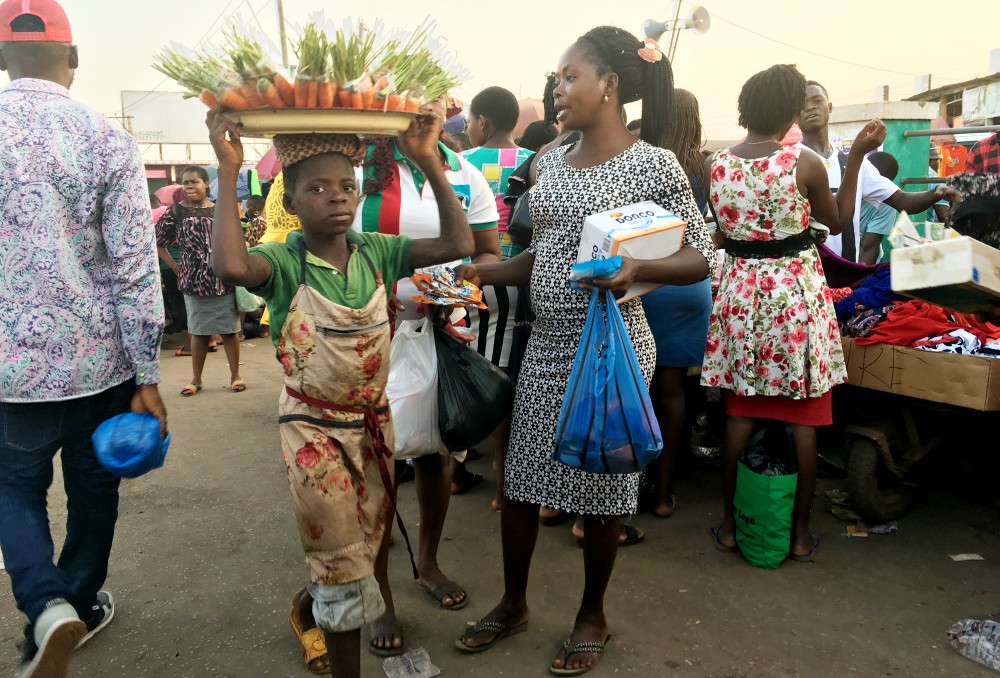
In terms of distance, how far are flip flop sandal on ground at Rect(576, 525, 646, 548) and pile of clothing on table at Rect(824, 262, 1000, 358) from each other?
4.99 feet

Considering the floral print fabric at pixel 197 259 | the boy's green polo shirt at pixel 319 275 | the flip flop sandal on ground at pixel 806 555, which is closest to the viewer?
the boy's green polo shirt at pixel 319 275

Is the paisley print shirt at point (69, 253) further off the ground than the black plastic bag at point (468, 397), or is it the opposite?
the paisley print shirt at point (69, 253)

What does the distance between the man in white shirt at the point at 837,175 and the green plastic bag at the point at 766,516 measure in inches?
78.4

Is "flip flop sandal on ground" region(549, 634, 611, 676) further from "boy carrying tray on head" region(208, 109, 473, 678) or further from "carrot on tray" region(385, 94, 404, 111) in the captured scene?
"carrot on tray" region(385, 94, 404, 111)

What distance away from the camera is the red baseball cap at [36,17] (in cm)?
257

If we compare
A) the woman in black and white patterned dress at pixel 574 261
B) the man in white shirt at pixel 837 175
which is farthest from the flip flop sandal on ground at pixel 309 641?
the man in white shirt at pixel 837 175

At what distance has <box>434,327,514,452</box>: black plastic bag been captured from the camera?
3000 millimetres

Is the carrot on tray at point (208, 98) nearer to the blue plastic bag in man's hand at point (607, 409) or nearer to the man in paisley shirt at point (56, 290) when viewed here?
the man in paisley shirt at point (56, 290)

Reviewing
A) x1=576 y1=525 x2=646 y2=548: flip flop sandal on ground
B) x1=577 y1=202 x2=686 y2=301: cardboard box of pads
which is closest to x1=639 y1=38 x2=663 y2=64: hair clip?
x1=577 y1=202 x2=686 y2=301: cardboard box of pads

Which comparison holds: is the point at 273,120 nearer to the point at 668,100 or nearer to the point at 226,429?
the point at 668,100

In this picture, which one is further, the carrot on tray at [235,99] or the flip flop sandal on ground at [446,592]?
the flip flop sandal on ground at [446,592]

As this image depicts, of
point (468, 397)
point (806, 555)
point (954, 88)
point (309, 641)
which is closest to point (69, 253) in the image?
point (468, 397)

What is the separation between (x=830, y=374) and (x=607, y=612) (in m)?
1.58

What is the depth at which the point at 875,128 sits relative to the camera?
3.73m
